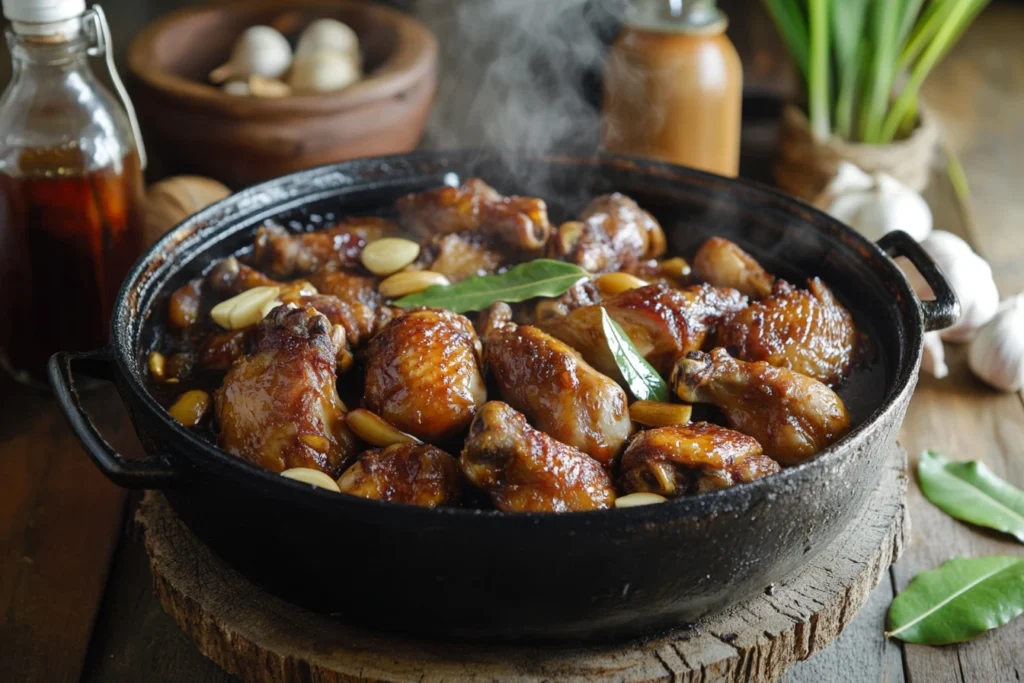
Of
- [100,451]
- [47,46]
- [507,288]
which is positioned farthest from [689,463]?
[47,46]

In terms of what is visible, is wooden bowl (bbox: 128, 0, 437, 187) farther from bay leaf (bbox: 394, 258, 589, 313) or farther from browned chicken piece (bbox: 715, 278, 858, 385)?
browned chicken piece (bbox: 715, 278, 858, 385)

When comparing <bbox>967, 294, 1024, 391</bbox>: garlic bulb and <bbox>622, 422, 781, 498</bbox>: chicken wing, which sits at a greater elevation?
<bbox>622, 422, 781, 498</bbox>: chicken wing

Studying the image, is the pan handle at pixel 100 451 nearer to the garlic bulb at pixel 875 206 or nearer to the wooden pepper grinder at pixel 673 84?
the wooden pepper grinder at pixel 673 84

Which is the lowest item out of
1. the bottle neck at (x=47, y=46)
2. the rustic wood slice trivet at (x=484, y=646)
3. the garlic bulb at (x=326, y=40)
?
the rustic wood slice trivet at (x=484, y=646)

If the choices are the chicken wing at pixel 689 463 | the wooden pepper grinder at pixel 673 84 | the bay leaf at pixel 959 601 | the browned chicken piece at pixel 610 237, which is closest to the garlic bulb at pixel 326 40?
the wooden pepper grinder at pixel 673 84

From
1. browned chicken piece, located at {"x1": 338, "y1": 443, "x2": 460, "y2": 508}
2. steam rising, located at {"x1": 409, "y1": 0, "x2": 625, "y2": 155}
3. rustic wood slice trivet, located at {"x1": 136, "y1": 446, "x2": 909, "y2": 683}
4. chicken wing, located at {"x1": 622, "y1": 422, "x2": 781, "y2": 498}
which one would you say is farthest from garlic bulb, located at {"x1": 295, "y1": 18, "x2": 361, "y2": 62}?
chicken wing, located at {"x1": 622, "y1": 422, "x2": 781, "y2": 498}
